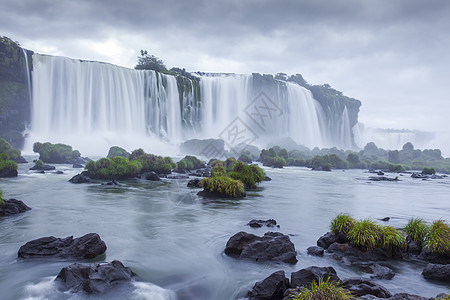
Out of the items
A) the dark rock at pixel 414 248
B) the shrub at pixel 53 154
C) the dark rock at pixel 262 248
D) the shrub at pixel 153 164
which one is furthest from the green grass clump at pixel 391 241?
the shrub at pixel 53 154

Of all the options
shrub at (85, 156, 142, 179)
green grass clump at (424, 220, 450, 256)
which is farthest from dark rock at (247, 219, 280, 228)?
shrub at (85, 156, 142, 179)

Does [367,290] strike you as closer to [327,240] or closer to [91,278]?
[327,240]

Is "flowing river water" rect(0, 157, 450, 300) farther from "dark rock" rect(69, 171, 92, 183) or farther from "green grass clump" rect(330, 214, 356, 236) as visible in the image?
"green grass clump" rect(330, 214, 356, 236)

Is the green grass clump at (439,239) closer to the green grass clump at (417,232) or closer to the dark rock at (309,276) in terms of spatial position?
the green grass clump at (417,232)

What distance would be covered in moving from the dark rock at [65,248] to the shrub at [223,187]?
10.1 metres

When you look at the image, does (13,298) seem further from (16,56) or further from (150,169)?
(16,56)

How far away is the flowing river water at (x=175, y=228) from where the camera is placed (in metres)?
6.61

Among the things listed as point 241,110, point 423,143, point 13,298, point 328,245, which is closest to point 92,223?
point 13,298

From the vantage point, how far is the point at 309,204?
17562 millimetres

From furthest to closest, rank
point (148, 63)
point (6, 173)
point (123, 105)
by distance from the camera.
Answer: point (148, 63), point (123, 105), point (6, 173)

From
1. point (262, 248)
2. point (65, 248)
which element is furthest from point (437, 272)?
point (65, 248)

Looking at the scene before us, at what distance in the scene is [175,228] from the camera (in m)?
11.3

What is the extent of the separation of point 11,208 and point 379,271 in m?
13.3

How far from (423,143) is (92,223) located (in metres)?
152
